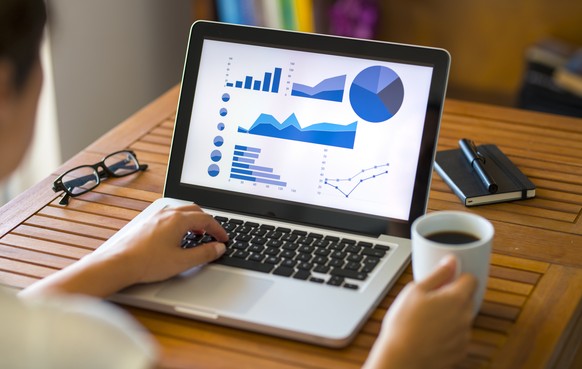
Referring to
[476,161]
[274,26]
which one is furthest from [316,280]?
[274,26]

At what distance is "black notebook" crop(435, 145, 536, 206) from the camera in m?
1.45

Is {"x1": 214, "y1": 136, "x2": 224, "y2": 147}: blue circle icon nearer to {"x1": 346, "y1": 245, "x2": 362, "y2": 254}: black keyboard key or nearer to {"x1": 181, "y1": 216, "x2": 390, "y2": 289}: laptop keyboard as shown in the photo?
{"x1": 181, "y1": 216, "x2": 390, "y2": 289}: laptop keyboard

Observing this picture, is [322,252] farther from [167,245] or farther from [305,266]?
[167,245]

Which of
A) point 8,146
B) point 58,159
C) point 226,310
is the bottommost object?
point 58,159

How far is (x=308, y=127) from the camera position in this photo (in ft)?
4.51

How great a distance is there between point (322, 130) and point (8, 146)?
1.84 feet

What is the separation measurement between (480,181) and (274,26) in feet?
5.53

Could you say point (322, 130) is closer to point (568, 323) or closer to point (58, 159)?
point (568, 323)

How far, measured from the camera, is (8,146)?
0.92 m

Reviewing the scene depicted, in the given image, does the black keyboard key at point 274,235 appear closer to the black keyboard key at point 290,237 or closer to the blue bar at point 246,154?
the black keyboard key at point 290,237

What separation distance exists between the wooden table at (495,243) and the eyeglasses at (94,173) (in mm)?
19

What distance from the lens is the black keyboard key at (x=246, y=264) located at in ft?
4.04

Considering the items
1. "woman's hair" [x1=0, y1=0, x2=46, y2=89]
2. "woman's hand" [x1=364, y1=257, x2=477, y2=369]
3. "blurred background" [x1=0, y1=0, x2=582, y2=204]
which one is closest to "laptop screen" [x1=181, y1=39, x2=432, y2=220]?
"woman's hand" [x1=364, y1=257, x2=477, y2=369]

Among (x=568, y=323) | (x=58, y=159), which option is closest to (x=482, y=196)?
(x=568, y=323)
